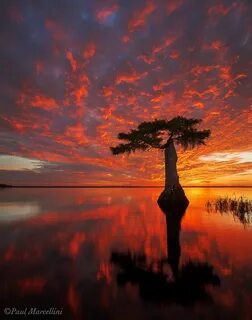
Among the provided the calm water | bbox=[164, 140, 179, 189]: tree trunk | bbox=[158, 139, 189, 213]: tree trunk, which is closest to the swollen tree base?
bbox=[158, 139, 189, 213]: tree trunk

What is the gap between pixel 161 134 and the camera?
3200 centimetres

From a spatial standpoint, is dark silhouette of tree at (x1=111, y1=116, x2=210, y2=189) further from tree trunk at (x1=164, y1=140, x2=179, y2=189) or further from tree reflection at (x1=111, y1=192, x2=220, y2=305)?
tree reflection at (x1=111, y1=192, x2=220, y2=305)

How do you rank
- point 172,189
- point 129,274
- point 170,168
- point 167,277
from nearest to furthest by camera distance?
point 167,277, point 129,274, point 172,189, point 170,168

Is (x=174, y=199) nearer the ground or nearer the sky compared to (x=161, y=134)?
nearer the ground

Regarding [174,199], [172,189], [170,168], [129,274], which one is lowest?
[129,274]

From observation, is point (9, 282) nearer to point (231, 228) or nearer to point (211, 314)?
point (211, 314)

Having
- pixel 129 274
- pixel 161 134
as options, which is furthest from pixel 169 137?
→ pixel 129 274

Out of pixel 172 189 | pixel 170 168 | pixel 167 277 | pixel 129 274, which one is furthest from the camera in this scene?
pixel 170 168

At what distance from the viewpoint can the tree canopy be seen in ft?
100

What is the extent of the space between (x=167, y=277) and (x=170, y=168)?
24.0 m

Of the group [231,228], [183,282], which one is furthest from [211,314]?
[231,228]

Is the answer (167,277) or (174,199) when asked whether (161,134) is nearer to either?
(174,199)

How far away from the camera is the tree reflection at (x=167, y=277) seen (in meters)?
6.94

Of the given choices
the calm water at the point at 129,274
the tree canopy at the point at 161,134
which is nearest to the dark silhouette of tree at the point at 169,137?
the tree canopy at the point at 161,134
